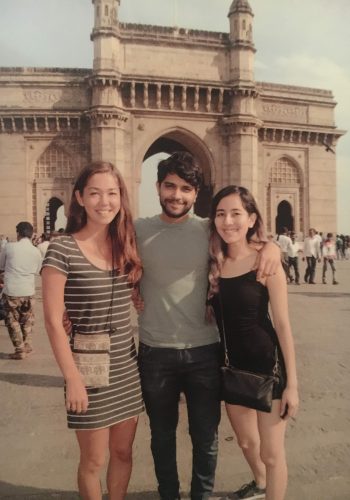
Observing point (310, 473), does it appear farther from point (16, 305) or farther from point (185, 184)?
point (16, 305)

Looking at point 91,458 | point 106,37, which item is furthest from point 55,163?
point 91,458

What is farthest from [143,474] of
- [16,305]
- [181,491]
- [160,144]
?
[160,144]

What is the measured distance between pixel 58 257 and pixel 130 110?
22308 millimetres

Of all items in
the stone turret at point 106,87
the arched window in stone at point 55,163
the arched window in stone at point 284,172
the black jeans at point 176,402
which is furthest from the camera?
the arched window in stone at point 284,172

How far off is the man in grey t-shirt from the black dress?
0.50 feet

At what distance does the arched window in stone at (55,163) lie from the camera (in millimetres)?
24047

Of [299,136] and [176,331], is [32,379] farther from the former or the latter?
[299,136]

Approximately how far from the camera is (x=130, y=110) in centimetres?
2320

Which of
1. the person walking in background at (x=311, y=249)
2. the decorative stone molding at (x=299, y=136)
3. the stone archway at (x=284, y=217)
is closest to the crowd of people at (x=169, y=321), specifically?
the person walking in background at (x=311, y=249)

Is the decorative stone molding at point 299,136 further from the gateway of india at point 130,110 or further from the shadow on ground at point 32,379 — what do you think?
the shadow on ground at point 32,379

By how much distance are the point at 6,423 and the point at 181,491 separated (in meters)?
1.81

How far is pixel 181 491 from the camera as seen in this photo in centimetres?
283

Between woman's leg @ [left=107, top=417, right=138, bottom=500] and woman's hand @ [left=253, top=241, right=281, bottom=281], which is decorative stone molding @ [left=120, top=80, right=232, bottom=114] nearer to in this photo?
woman's hand @ [left=253, top=241, right=281, bottom=281]

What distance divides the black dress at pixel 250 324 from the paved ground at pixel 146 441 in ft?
3.15
